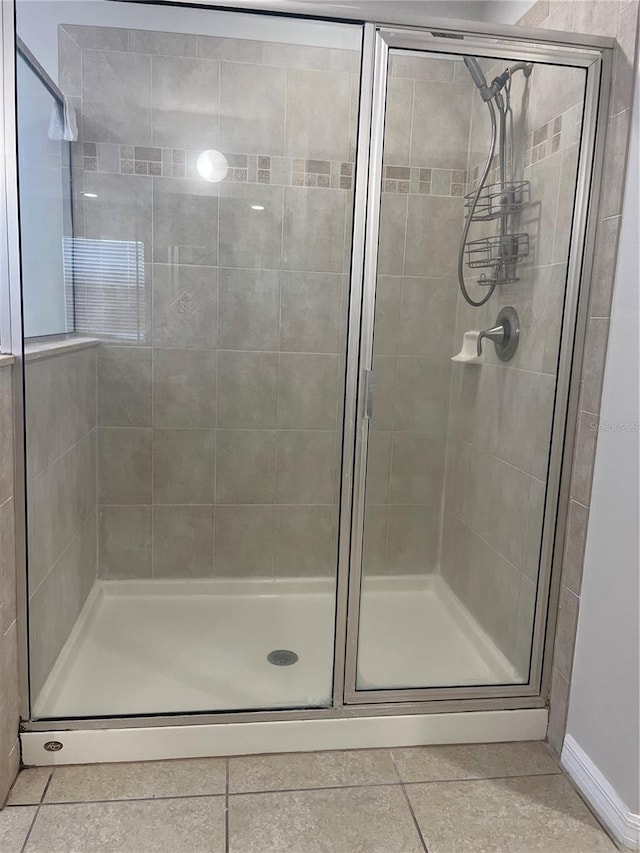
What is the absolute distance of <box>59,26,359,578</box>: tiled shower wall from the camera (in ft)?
7.12

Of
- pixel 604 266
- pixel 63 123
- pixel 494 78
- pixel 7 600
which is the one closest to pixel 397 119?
pixel 494 78

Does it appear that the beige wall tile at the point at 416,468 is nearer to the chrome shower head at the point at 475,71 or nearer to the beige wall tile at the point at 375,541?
the beige wall tile at the point at 375,541

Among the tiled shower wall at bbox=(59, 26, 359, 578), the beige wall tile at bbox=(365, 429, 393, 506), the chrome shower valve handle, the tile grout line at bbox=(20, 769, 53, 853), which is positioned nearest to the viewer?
the tile grout line at bbox=(20, 769, 53, 853)

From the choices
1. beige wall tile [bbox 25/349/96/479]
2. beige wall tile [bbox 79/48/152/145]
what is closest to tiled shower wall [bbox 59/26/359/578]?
beige wall tile [bbox 79/48/152/145]

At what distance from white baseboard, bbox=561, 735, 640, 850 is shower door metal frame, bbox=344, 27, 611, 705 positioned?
197 mm

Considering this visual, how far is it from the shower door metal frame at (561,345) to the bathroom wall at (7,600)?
2.85 feet

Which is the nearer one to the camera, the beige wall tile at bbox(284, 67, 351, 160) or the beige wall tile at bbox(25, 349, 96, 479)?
the beige wall tile at bbox(25, 349, 96, 479)

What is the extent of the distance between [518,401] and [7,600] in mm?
1481

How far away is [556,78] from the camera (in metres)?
1.72

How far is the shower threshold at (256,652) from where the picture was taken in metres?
1.87

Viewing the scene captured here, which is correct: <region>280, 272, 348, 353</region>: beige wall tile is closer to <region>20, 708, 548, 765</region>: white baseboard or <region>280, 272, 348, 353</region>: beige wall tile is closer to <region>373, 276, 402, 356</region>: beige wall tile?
<region>373, 276, 402, 356</region>: beige wall tile

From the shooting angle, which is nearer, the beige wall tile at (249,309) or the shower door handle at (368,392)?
the shower door handle at (368,392)

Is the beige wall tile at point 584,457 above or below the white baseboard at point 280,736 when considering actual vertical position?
above

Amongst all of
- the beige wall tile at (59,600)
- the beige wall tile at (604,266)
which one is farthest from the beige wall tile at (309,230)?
the beige wall tile at (59,600)
